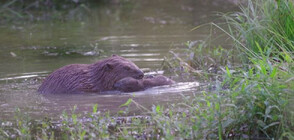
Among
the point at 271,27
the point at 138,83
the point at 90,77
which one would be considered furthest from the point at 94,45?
the point at 271,27

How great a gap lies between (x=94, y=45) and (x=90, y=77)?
321 centimetres

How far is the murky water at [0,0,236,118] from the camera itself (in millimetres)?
5977

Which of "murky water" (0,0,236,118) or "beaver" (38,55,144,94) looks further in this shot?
"beaver" (38,55,144,94)

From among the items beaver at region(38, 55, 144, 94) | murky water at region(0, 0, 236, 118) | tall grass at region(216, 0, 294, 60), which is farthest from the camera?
beaver at region(38, 55, 144, 94)

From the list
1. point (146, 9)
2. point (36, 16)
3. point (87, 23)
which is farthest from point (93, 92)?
point (146, 9)

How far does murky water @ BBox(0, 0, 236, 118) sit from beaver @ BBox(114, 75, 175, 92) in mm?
111

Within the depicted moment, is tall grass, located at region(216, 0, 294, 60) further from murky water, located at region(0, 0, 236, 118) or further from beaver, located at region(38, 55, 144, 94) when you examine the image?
beaver, located at region(38, 55, 144, 94)

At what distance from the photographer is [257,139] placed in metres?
4.14

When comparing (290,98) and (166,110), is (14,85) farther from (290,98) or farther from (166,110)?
(290,98)

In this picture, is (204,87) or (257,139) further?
(204,87)

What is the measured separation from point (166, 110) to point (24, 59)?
4118 millimetres

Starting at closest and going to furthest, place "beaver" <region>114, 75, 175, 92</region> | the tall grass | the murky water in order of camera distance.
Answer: the tall grass, the murky water, "beaver" <region>114, 75, 175, 92</region>

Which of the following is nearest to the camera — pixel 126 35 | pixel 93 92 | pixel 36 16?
pixel 93 92

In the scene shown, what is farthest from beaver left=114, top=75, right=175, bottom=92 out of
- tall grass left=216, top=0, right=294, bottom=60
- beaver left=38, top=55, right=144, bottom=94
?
tall grass left=216, top=0, right=294, bottom=60
